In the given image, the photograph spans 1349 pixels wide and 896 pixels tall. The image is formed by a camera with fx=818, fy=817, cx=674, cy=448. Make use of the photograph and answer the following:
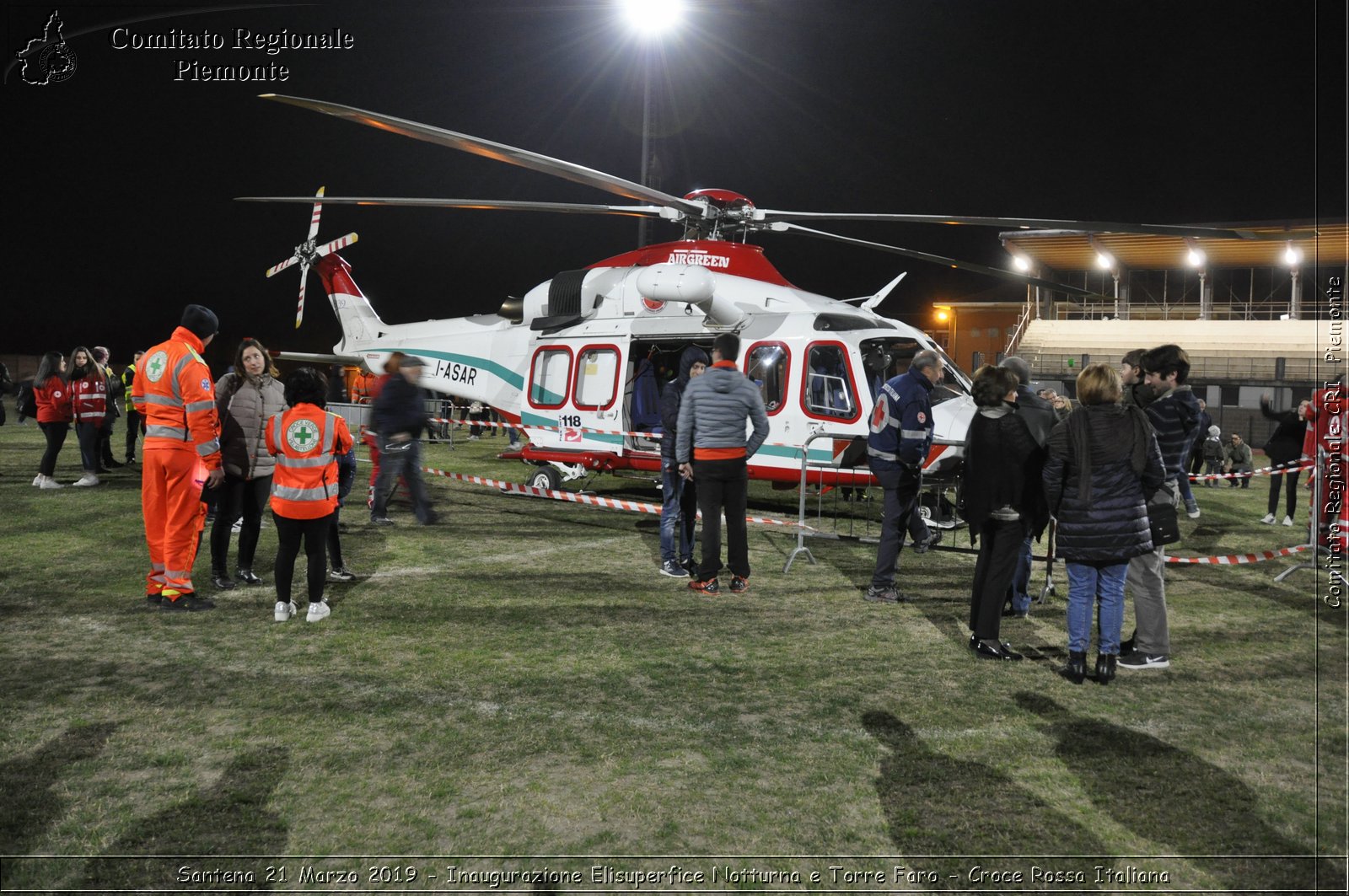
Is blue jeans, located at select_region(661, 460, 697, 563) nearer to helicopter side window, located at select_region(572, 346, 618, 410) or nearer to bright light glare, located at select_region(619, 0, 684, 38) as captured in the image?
helicopter side window, located at select_region(572, 346, 618, 410)

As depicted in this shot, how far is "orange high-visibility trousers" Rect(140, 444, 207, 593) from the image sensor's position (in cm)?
530

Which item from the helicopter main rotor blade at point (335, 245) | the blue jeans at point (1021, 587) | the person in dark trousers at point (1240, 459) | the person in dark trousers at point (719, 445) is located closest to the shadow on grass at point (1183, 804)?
the blue jeans at point (1021, 587)

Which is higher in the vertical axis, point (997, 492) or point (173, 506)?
point (997, 492)

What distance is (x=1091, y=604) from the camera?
4.57 m

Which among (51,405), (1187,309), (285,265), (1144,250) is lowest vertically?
(51,405)

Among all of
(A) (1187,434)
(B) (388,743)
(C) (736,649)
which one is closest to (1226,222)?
(A) (1187,434)

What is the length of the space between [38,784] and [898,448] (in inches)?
201

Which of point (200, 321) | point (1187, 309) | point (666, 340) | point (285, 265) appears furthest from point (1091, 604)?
point (1187, 309)

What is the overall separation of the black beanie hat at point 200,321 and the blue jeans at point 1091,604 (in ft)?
18.3

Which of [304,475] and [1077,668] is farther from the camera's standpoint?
[304,475]

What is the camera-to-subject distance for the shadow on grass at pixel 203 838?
2.53m

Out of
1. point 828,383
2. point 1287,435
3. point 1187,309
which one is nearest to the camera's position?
point 828,383

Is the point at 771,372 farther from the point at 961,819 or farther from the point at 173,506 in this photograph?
the point at 961,819

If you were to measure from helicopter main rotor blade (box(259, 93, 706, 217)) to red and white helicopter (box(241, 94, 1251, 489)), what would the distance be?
19 mm
